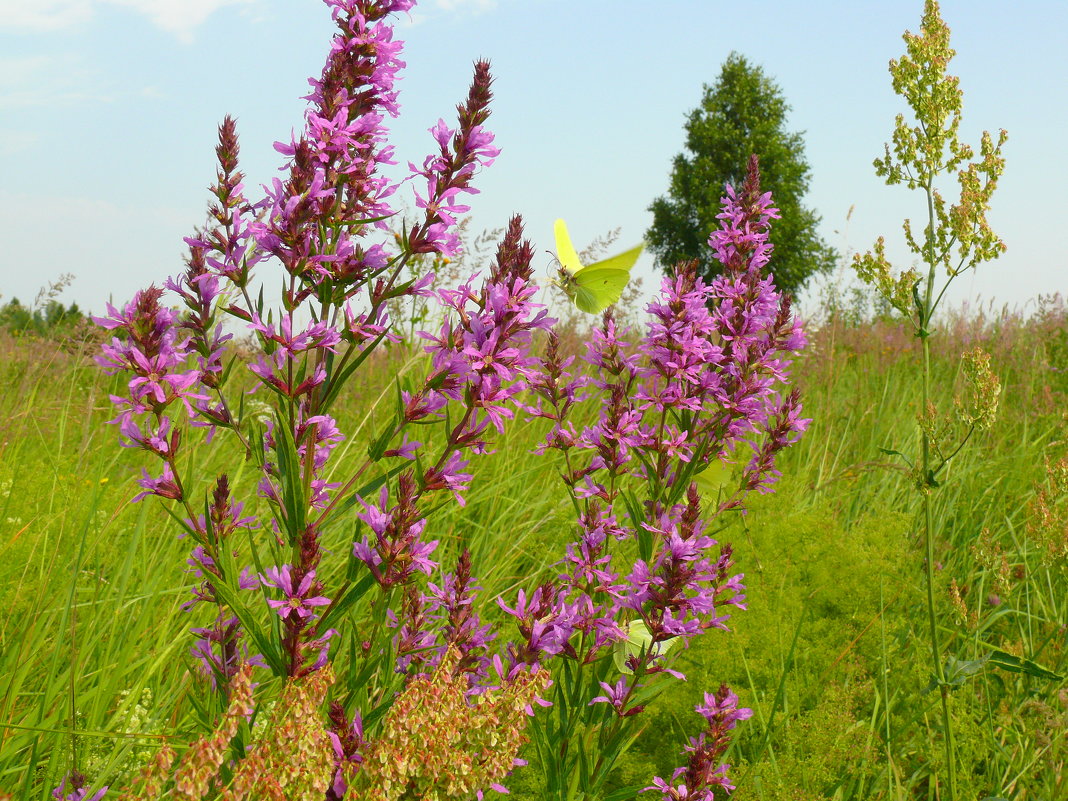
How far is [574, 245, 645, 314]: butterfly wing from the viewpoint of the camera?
4.27 meters

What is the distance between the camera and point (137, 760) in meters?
2.92

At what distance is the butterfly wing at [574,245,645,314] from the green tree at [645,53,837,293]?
124 feet

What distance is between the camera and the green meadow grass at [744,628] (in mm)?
3172

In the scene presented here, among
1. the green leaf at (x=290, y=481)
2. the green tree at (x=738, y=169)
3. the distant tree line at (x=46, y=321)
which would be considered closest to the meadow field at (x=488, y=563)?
the green leaf at (x=290, y=481)

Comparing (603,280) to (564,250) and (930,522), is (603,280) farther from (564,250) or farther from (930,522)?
(930,522)

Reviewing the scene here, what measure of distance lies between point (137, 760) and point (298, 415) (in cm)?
157

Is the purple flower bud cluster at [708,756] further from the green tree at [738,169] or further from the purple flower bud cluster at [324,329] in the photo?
the green tree at [738,169]

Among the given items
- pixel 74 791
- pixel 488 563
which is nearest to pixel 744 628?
pixel 488 563

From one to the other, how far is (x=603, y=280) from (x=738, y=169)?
42969mm

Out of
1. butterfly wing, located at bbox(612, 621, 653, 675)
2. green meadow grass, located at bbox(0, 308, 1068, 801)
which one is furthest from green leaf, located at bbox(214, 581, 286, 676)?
butterfly wing, located at bbox(612, 621, 653, 675)

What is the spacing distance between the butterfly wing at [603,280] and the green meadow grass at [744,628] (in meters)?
1.10

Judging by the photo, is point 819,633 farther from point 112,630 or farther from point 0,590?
point 0,590

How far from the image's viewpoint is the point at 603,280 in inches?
173

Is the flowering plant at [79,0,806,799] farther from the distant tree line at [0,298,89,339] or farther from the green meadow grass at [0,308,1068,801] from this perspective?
the distant tree line at [0,298,89,339]
